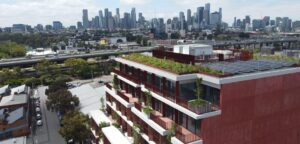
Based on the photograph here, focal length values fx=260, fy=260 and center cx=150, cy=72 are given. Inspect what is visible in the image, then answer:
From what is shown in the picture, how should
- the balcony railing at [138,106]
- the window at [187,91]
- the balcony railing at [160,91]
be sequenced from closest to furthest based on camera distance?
the window at [187,91], the balcony railing at [160,91], the balcony railing at [138,106]

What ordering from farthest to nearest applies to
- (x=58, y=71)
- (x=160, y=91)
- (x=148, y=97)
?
(x=58, y=71)
(x=148, y=97)
(x=160, y=91)

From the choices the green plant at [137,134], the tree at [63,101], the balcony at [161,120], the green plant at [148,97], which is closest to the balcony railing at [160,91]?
the green plant at [148,97]

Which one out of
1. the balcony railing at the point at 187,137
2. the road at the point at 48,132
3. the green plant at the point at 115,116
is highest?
the balcony railing at the point at 187,137

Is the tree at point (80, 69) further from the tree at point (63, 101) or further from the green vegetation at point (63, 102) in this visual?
the tree at point (63, 101)

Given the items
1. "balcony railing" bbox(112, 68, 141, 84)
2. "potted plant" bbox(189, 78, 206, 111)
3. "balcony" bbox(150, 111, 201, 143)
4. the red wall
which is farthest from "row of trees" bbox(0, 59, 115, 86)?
the red wall

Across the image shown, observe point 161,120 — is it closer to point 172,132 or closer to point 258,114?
point 172,132

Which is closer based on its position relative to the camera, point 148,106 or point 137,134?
point 148,106

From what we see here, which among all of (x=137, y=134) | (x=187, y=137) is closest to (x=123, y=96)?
(x=137, y=134)

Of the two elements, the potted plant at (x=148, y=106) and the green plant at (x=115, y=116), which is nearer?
the potted plant at (x=148, y=106)

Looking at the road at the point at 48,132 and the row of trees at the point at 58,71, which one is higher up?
the row of trees at the point at 58,71
